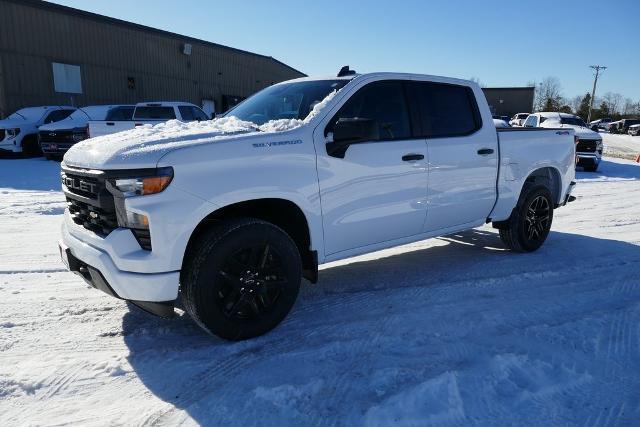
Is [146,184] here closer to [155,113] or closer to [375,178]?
[375,178]

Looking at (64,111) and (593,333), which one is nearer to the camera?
(593,333)

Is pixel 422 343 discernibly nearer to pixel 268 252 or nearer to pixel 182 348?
pixel 268 252

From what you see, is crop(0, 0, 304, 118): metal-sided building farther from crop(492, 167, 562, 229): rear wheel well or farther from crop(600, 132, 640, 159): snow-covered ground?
crop(600, 132, 640, 159): snow-covered ground

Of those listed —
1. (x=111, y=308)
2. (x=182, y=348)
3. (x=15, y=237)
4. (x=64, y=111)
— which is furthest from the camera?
(x=64, y=111)

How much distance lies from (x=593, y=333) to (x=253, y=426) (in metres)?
2.53

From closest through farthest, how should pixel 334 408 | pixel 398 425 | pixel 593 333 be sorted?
pixel 398 425, pixel 334 408, pixel 593 333

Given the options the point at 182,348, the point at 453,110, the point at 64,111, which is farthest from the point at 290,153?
the point at 64,111

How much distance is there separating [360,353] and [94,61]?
24.3 m

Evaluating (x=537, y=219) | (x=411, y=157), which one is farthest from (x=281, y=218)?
(x=537, y=219)

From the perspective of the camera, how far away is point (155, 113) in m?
13.4

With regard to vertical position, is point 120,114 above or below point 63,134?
above

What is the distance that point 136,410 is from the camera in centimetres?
254

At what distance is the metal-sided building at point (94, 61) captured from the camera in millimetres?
19594

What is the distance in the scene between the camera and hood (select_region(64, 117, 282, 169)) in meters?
2.85
